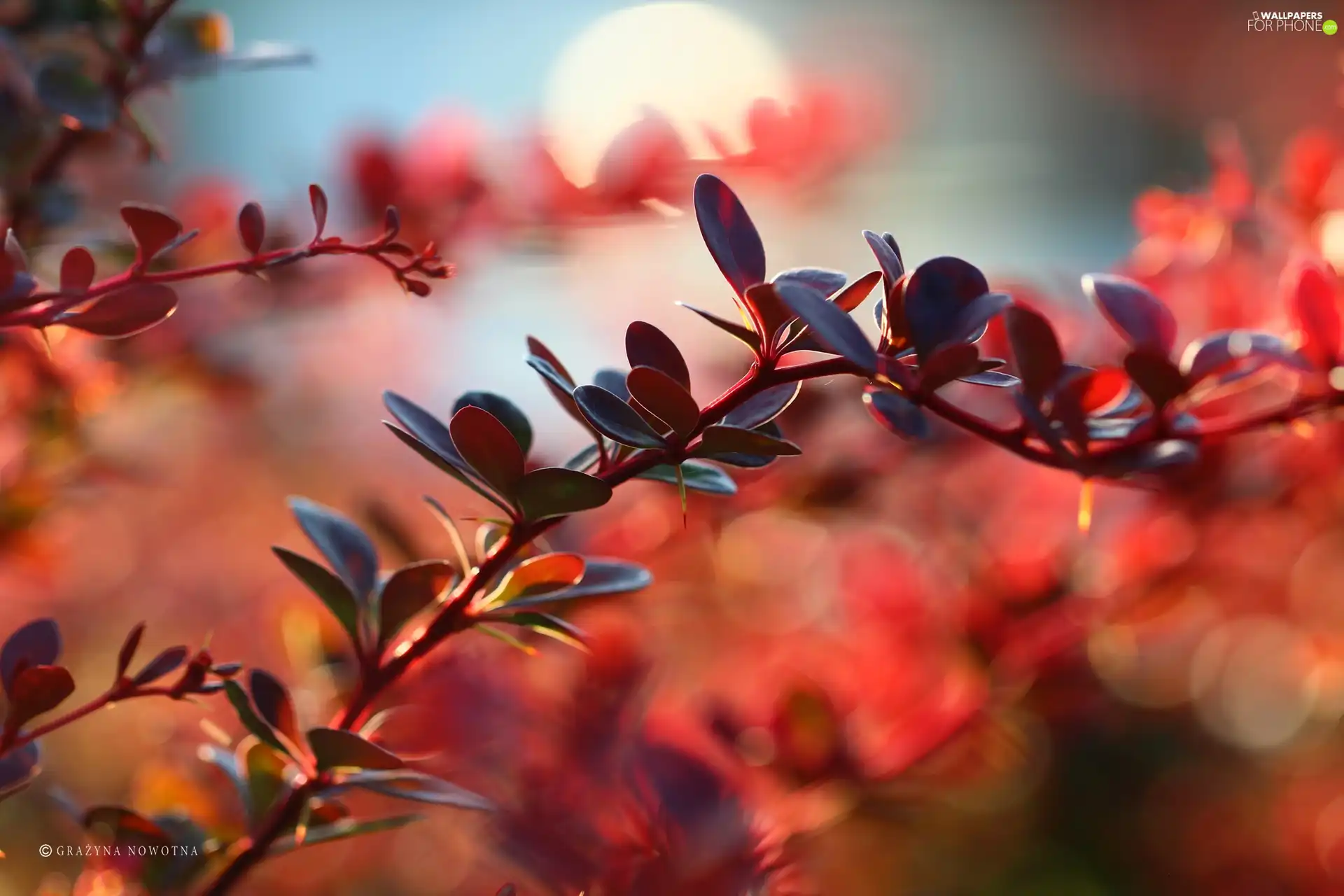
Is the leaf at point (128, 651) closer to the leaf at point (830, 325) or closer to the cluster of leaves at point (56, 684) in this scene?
the cluster of leaves at point (56, 684)

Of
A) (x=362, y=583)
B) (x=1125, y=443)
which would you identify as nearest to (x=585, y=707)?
(x=362, y=583)

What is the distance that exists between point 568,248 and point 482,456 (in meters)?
0.55

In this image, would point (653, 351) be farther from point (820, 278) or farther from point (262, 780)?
point (262, 780)

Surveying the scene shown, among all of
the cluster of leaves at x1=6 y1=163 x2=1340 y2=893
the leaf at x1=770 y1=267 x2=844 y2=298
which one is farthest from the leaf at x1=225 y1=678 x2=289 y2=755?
the leaf at x1=770 y1=267 x2=844 y2=298

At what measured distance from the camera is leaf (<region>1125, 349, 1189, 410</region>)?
348 mm

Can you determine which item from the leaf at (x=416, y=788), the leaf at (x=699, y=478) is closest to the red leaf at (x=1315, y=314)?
the leaf at (x=699, y=478)

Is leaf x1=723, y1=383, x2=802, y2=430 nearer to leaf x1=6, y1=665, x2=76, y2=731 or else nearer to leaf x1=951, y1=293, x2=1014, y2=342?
leaf x1=951, y1=293, x2=1014, y2=342

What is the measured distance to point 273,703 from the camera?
1.20ft

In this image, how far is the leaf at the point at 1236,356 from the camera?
0.37 metres

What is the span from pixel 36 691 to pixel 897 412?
30 cm

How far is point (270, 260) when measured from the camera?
39 cm

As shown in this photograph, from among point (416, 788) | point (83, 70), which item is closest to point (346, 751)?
point (416, 788)

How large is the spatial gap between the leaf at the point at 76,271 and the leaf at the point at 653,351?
21 centimetres

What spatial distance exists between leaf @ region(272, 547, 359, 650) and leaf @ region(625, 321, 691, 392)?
139mm
